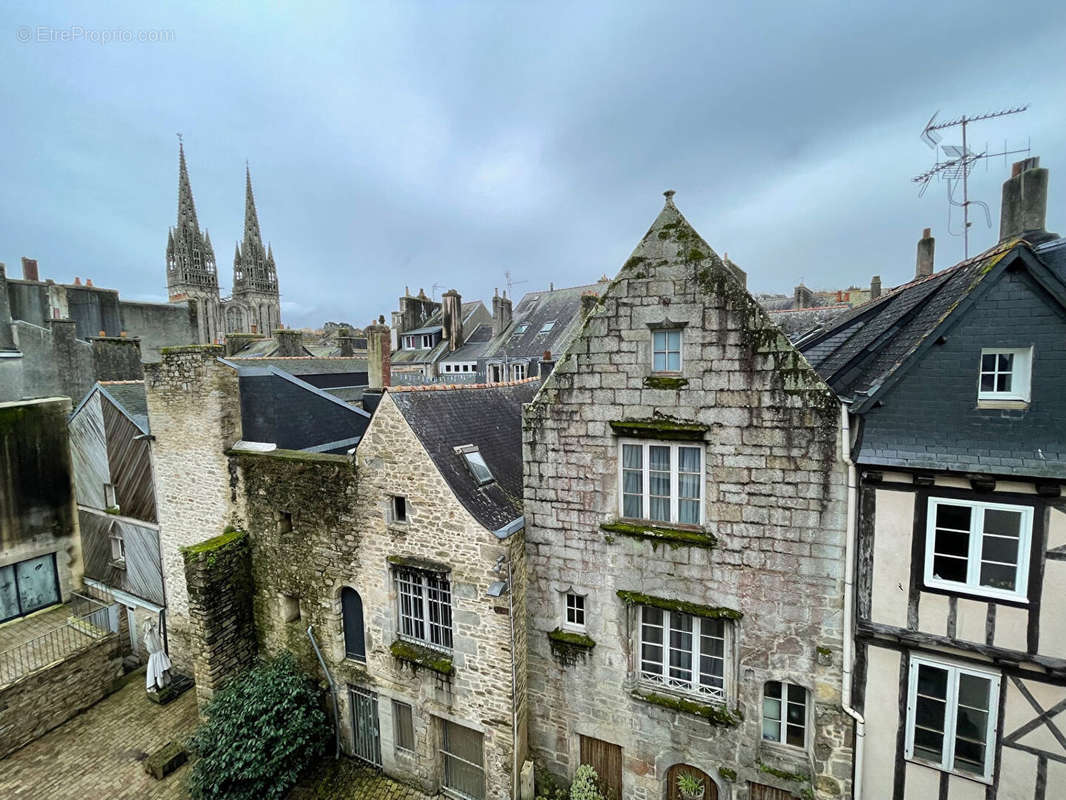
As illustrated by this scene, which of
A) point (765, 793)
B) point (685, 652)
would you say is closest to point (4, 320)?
point (685, 652)

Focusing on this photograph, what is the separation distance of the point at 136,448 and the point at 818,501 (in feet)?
56.6

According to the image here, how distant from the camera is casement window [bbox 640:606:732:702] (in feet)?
25.4

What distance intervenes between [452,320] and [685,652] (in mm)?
28644

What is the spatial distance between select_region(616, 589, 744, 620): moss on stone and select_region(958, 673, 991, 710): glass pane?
2.86 m

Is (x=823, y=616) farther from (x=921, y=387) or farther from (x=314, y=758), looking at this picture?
(x=314, y=758)

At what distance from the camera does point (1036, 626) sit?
5.85m

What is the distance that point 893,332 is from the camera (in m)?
7.74

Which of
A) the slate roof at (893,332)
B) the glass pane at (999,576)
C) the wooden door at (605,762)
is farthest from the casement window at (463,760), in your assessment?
the slate roof at (893,332)

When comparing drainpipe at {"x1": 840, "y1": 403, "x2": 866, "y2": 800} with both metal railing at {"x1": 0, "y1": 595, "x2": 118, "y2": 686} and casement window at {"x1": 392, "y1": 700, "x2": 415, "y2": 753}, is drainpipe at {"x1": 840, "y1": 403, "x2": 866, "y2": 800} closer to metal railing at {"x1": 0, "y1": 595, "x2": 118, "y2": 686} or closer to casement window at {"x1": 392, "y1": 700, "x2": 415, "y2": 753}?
casement window at {"x1": 392, "y1": 700, "x2": 415, "y2": 753}

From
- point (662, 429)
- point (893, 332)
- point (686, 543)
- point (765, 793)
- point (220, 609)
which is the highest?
point (893, 332)

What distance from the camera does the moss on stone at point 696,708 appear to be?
753cm

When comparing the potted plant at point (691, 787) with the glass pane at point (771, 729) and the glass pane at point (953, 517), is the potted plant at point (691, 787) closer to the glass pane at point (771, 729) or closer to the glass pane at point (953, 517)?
the glass pane at point (771, 729)

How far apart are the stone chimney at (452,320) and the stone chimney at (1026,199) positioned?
2863cm

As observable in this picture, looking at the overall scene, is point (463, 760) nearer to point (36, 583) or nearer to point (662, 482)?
point (662, 482)
